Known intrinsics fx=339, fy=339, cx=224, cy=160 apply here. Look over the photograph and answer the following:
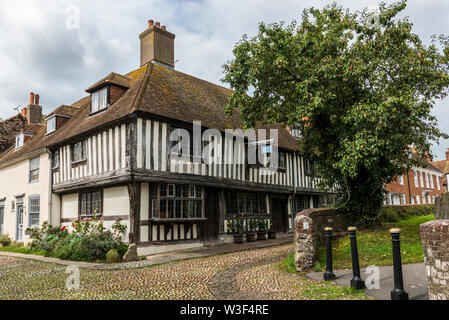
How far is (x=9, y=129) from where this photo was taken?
22.4 m

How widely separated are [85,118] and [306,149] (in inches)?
373

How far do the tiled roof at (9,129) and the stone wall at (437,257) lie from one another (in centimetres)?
2444

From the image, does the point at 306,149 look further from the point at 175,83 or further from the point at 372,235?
the point at 175,83

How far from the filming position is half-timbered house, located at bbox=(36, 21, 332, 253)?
11.4m

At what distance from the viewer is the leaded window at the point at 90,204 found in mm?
12930

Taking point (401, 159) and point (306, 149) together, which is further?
point (306, 149)

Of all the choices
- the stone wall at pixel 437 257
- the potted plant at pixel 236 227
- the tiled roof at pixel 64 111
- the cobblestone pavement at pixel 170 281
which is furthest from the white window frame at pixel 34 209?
the stone wall at pixel 437 257

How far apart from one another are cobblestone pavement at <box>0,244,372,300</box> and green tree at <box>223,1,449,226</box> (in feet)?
11.6

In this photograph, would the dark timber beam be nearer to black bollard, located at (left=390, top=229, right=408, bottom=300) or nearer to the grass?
the grass

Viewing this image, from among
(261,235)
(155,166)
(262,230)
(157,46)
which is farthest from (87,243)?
(157,46)

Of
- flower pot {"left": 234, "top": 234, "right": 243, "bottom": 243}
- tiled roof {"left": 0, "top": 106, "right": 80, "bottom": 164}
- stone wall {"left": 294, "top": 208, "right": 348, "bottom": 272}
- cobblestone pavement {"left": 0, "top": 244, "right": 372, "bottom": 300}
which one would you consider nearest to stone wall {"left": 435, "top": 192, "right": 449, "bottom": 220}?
stone wall {"left": 294, "top": 208, "right": 348, "bottom": 272}

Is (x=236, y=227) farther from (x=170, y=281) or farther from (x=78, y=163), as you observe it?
(x=170, y=281)

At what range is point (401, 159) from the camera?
10.3 metres
